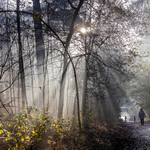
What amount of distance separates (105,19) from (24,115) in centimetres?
747

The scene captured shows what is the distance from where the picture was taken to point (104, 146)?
271 inches

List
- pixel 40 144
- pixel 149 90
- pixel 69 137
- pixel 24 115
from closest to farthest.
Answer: pixel 24 115 → pixel 40 144 → pixel 69 137 → pixel 149 90

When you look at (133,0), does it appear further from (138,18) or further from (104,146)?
(104,146)

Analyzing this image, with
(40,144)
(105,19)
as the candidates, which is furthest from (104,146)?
(105,19)

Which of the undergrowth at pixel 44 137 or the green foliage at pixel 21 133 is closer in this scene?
the green foliage at pixel 21 133

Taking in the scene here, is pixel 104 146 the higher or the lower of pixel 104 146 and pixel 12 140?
the lower

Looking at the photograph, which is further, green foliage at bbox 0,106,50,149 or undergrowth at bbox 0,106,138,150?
undergrowth at bbox 0,106,138,150

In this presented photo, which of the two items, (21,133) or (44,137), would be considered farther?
(44,137)

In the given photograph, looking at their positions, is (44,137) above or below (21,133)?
below

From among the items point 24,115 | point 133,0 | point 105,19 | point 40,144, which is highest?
point 133,0

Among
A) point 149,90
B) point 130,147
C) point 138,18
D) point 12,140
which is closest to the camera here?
point 12,140

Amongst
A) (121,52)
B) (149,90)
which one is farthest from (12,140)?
(149,90)

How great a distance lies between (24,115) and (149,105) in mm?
23299

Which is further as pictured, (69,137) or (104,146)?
(69,137)
